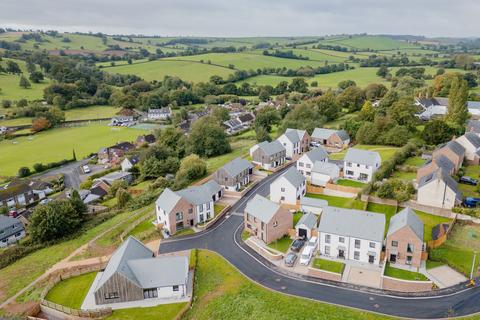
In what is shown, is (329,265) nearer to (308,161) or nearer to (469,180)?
(308,161)

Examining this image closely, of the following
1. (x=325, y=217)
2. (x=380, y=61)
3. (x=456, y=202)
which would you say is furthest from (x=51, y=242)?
(x=380, y=61)

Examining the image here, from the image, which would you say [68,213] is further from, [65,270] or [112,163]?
[112,163]

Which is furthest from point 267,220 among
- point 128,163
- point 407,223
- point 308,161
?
point 128,163

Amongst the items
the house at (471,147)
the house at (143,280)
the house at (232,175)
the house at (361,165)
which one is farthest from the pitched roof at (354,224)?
the house at (471,147)

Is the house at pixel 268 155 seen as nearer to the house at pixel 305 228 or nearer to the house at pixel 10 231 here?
the house at pixel 305 228

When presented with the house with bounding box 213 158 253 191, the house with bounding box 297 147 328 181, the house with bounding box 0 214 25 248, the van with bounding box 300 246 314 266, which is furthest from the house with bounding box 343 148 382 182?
the house with bounding box 0 214 25 248
